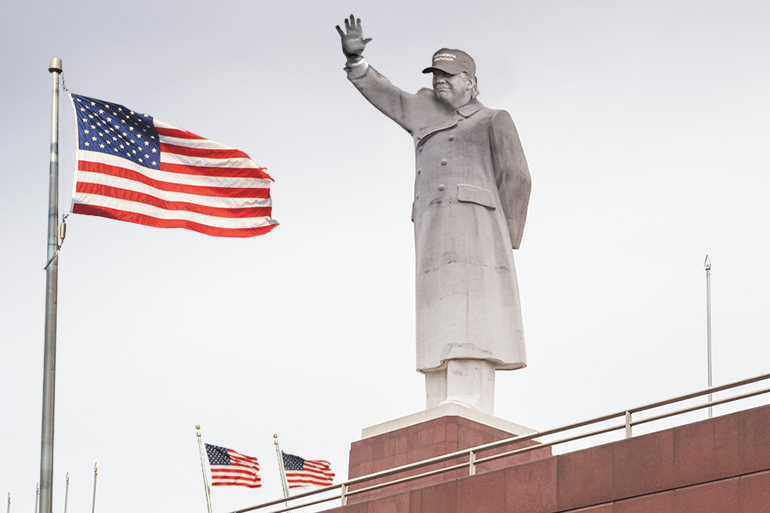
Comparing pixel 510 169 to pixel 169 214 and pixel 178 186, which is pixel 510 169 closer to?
pixel 178 186

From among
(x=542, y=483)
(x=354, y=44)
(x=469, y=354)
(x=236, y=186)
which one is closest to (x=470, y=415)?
(x=469, y=354)

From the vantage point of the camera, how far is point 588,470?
1036 cm

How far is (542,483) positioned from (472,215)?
3896 millimetres

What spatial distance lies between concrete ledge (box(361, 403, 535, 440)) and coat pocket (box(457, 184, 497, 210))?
7.37 ft

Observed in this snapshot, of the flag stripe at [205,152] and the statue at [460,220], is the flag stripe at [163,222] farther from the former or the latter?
the statue at [460,220]

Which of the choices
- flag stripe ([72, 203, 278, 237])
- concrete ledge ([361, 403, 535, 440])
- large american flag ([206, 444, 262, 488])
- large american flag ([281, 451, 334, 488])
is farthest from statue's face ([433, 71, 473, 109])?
large american flag ([281, 451, 334, 488])

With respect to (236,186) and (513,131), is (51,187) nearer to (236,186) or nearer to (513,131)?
(236,186)

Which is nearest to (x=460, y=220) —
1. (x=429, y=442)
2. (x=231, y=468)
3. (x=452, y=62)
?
(x=452, y=62)

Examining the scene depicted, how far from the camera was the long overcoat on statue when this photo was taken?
1343 cm

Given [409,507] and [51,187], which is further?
[409,507]

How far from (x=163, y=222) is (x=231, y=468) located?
892 cm

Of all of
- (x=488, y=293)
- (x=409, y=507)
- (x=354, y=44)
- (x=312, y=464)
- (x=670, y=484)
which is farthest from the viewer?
(x=312, y=464)

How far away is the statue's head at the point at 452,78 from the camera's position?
47.2 feet

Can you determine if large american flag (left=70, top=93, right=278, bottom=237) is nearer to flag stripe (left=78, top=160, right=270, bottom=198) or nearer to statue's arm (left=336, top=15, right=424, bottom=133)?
flag stripe (left=78, top=160, right=270, bottom=198)
